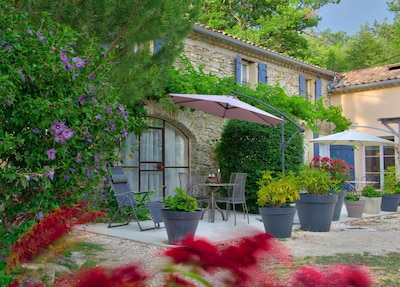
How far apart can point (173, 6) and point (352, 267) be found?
491 cm

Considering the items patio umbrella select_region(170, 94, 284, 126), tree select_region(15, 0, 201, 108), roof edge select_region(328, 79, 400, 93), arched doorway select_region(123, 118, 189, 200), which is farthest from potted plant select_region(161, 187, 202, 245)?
roof edge select_region(328, 79, 400, 93)

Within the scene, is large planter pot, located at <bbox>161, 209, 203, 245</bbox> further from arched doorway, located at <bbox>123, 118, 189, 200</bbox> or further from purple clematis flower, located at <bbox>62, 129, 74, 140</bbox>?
arched doorway, located at <bbox>123, 118, 189, 200</bbox>

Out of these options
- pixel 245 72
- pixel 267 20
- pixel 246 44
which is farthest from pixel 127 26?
pixel 267 20

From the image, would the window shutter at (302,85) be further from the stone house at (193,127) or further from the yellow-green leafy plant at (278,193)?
the yellow-green leafy plant at (278,193)

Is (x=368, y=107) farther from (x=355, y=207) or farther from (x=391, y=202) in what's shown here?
(x=355, y=207)

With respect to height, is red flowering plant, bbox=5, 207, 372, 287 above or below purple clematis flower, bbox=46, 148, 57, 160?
below

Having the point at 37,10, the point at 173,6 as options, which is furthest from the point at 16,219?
the point at 173,6

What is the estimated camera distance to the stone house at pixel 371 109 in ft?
47.5

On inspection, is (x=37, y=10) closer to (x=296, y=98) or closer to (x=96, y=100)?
(x=96, y=100)

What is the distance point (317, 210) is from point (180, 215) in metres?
2.46

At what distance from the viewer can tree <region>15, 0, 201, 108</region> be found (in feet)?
16.2

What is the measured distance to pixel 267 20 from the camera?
750 inches

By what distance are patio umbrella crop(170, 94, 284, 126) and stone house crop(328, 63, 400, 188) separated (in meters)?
7.82

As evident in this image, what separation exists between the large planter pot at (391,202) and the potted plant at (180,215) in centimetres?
626
